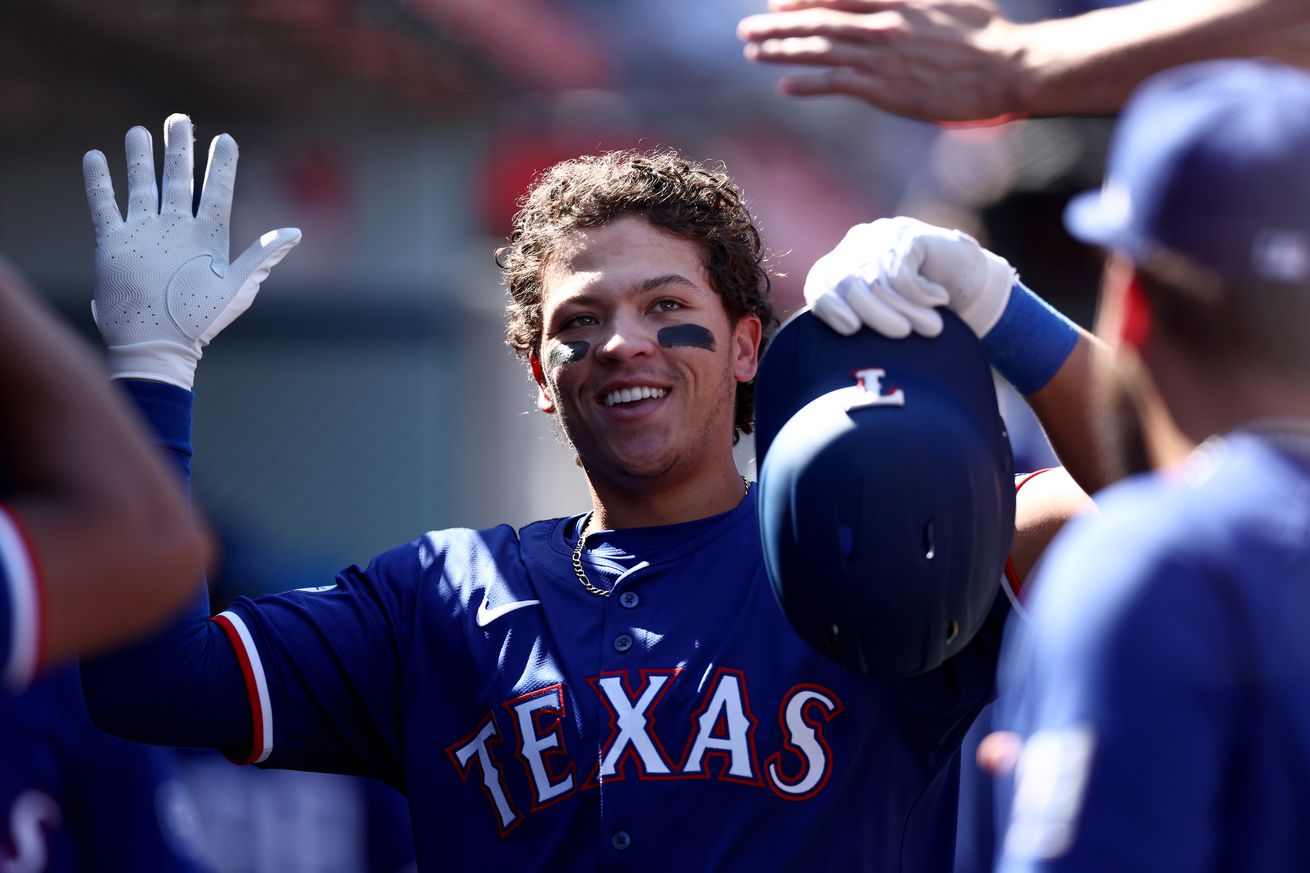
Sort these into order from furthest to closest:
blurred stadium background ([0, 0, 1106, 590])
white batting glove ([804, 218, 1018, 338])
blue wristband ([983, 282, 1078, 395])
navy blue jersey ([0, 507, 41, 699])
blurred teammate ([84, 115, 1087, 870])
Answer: blurred stadium background ([0, 0, 1106, 590]) < blurred teammate ([84, 115, 1087, 870]) < blue wristband ([983, 282, 1078, 395]) < white batting glove ([804, 218, 1018, 338]) < navy blue jersey ([0, 507, 41, 699])

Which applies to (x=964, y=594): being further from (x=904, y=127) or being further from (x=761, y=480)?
(x=904, y=127)

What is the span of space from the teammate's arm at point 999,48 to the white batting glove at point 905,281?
0.47 m

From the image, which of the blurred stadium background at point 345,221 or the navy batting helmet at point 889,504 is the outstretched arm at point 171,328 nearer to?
the navy batting helmet at point 889,504

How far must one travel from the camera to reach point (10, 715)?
278 centimetres

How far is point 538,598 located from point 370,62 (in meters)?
8.75

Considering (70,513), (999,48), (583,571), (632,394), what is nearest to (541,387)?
(632,394)

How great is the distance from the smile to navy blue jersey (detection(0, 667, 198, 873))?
1079 millimetres

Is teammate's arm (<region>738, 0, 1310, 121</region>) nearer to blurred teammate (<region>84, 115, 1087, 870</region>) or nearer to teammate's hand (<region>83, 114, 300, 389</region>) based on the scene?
blurred teammate (<region>84, 115, 1087, 870</region>)

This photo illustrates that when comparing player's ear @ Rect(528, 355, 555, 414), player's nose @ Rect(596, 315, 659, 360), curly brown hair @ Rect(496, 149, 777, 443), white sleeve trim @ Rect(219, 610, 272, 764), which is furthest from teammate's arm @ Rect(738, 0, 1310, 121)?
white sleeve trim @ Rect(219, 610, 272, 764)

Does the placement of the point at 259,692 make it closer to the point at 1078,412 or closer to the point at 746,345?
the point at 746,345

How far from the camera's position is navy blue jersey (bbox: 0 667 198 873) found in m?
2.77

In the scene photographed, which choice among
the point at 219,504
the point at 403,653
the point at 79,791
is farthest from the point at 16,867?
the point at 219,504

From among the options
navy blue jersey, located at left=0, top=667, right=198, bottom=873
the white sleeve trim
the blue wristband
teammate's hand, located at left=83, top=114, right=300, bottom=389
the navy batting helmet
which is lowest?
navy blue jersey, located at left=0, top=667, right=198, bottom=873

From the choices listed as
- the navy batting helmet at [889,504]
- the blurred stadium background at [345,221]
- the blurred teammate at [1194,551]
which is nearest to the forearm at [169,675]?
the navy batting helmet at [889,504]
